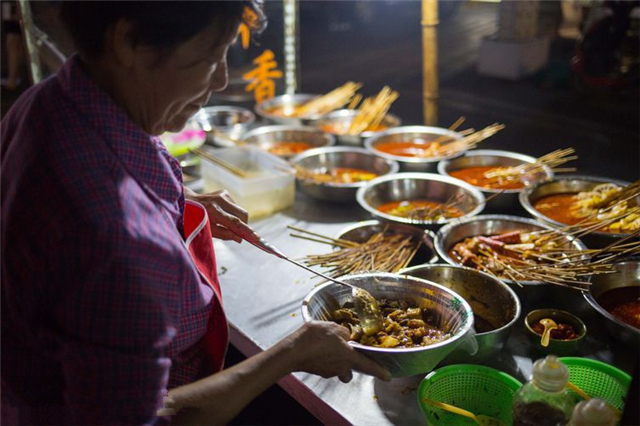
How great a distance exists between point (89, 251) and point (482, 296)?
1.67 metres

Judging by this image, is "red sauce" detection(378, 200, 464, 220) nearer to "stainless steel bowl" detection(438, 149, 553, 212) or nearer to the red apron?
"stainless steel bowl" detection(438, 149, 553, 212)

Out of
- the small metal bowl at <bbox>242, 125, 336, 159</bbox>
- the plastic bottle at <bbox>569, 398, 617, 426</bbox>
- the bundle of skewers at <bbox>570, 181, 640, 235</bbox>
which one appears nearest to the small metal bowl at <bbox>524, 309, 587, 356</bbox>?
the bundle of skewers at <bbox>570, 181, 640, 235</bbox>

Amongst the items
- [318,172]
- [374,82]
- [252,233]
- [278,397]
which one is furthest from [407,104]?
[252,233]

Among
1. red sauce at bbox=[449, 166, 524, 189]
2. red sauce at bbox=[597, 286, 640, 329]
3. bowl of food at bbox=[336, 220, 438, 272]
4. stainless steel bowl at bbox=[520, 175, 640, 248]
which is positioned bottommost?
red sauce at bbox=[597, 286, 640, 329]

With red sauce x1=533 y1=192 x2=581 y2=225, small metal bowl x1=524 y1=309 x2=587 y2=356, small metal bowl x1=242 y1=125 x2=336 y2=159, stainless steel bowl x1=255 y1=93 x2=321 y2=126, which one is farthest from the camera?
stainless steel bowl x1=255 y1=93 x2=321 y2=126

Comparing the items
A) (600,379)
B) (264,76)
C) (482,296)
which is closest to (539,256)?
(482,296)

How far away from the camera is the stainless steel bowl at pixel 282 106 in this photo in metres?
4.52

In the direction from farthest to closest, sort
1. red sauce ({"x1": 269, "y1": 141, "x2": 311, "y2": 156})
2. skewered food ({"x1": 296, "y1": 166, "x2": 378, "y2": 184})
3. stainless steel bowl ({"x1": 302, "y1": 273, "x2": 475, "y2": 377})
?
red sauce ({"x1": 269, "y1": 141, "x2": 311, "y2": 156}) < skewered food ({"x1": 296, "y1": 166, "x2": 378, "y2": 184}) < stainless steel bowl ({"x1": 302, "y1": 273, "x2": 475, "y2": 377})

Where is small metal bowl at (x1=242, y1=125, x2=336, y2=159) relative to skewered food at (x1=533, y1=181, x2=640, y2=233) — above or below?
above

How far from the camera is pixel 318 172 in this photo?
12.0ft

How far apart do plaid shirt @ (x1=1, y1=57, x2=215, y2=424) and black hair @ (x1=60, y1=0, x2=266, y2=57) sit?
0.09 m

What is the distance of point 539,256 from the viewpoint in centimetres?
234

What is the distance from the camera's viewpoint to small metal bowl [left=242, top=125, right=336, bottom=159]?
421 cm

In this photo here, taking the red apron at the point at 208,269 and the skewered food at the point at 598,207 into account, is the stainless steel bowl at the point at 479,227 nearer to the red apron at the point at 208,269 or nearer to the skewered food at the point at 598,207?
the skewered food at the point at 598,207
